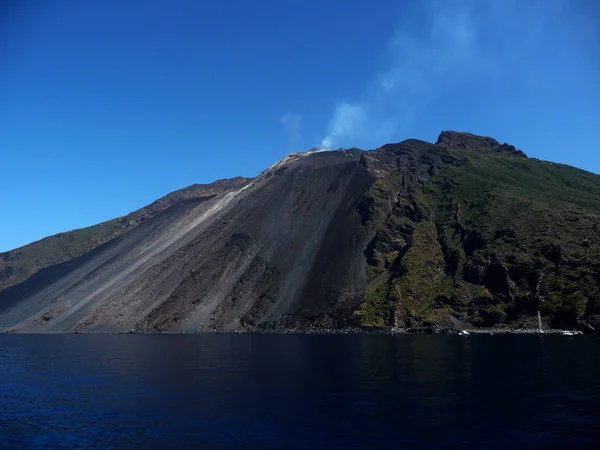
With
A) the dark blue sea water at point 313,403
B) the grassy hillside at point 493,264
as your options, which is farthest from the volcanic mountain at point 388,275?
the dark blue sea water at point 313,403

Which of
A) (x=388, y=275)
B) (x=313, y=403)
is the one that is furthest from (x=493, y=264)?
(x=313, y=403)

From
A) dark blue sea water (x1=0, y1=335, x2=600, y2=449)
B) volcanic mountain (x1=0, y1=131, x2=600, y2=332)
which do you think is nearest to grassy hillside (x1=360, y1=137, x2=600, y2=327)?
volcanic mountain (x1=0, y1=131, x2=600, y2=332)

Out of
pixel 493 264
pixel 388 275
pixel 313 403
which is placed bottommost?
pixel 313 403

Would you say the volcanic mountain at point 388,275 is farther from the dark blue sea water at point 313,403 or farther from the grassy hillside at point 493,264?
the dark blue sea water at point 313,403

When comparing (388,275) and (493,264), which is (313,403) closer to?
(493,264)

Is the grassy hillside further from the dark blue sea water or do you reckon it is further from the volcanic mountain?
the dark blue sea water

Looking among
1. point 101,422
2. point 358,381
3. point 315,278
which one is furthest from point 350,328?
point 101,422
